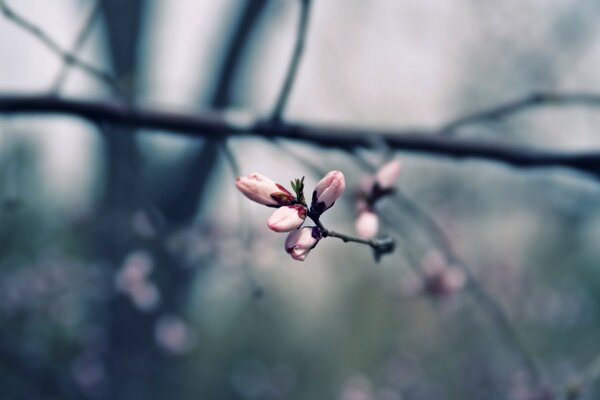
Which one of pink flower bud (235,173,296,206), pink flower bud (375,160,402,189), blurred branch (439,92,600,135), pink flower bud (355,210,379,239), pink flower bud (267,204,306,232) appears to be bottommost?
pink flower bud (355,210,379,239)

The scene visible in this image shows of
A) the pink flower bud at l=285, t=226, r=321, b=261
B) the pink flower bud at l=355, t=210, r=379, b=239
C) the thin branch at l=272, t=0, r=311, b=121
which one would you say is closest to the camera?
the pink flower bud at l=285, t=226, r=321, b=261

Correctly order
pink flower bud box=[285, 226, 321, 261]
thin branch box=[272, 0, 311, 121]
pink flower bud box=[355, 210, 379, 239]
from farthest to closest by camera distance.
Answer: thin branch box=[272, 0, 311, 121] → pink flower bud box=[355, 210, 379, 239] → pink flower bud box=[285, 226, 321, 261]

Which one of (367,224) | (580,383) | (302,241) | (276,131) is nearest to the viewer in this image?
(302,241)

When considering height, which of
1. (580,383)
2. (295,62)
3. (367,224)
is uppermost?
(295,62)

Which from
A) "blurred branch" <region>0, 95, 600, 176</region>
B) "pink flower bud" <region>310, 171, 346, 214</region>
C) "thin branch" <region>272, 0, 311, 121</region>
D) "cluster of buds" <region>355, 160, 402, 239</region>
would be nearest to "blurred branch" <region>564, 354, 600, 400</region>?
"blurred branch" <region>0, 95, 600, 176</region>

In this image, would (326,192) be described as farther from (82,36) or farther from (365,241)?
(82,36)

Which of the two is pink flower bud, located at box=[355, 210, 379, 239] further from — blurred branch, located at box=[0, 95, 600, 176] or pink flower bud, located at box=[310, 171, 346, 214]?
blurred branch, located at box=[0, 95, 600, 176]

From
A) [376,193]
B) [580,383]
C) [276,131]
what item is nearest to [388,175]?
[376,193]
